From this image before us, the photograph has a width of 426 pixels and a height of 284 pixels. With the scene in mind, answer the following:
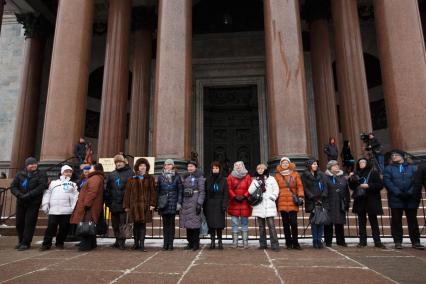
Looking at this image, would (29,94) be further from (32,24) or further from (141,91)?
(141,91)

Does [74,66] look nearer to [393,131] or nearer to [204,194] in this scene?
[204,194]

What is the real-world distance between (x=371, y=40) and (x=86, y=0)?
1477 centimetres

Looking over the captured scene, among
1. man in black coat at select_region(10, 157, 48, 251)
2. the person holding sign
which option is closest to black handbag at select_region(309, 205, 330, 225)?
the person holding sign

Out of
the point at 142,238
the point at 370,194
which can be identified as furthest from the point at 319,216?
the point at 142,238

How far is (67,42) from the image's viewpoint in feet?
38.1

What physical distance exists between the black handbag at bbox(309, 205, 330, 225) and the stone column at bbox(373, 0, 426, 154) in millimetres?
5122

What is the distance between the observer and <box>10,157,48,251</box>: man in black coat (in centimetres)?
659

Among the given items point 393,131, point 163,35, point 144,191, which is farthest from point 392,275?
point 163,35

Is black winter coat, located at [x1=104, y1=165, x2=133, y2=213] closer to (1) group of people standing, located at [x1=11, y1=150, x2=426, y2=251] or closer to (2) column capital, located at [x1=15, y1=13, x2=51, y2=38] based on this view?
(1) group of people standing, located at [x1=11, y1=150, x2=426, y2=251]

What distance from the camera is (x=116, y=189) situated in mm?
6742

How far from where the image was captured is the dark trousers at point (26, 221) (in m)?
6.55

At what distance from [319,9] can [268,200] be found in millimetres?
13164

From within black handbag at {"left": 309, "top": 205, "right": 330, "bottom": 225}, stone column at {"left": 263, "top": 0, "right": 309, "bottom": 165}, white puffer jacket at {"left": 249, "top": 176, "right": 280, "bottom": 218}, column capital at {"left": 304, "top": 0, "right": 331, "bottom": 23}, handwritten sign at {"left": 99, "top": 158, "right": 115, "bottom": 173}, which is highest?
column capital at {"left": 304, "top": 0, "right": 331, "bottom": 23}

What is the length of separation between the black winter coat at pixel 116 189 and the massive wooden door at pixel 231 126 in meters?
10.9
